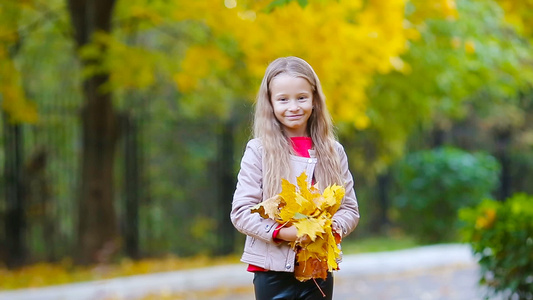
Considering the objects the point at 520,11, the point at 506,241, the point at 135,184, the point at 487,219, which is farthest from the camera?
the point at 135,184

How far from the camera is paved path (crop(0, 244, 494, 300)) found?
23.5 ft

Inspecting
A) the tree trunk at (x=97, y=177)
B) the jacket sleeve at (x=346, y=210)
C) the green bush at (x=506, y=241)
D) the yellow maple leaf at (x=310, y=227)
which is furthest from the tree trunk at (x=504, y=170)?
the yellow maple leaf at (x=310, y=227)

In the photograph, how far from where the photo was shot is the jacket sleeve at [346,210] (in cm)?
288

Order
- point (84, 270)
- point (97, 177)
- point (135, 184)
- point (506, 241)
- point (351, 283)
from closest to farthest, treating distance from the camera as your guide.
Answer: point (506, 241) → point (351, 283) → point (84, 270) → point (97, 177) → point (135, 184)

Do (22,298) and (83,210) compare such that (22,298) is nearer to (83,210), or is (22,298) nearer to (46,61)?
(83,210)

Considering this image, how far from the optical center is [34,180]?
1073cm

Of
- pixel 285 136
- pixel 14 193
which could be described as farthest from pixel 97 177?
pixel 285 136

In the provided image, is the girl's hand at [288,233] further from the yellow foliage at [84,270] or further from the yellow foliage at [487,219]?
the yellow foliage at [84,270]

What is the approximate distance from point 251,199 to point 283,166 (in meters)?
0.19

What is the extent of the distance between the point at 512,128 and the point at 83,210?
10.9 meters

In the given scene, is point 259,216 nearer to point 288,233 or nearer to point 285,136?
point 288,233

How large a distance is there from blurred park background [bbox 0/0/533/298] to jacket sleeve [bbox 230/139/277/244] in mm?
2755

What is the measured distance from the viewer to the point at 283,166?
9.37ft

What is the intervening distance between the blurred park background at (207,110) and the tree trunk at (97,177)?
0.02 metres
